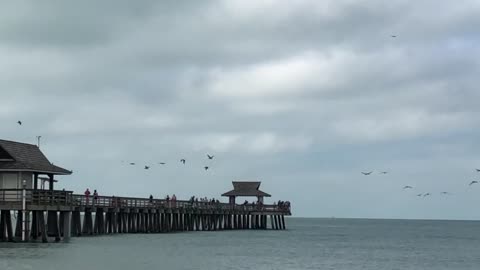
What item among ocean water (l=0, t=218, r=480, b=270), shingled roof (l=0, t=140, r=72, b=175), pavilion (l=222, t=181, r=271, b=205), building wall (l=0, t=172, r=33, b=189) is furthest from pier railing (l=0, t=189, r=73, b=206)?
pavilion (l=222, t=181, r=271, b=205)

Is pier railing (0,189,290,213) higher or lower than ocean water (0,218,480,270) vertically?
higher

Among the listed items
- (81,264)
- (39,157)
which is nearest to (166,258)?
(81,264)

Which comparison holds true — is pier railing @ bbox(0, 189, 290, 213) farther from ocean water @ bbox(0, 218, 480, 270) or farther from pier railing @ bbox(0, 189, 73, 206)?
ocean water @ bbox(0, 218, 480, 270)

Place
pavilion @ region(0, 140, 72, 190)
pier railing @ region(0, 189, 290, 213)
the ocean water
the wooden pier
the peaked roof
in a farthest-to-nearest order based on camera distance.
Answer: the peaked roof, pavilion @ region(0, 140, 72, 190), the wooden pier, pier railing @ region(0, 189, 290, 213), the ocean water

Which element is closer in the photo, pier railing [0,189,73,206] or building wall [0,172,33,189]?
pier railing [0,189,73,206]

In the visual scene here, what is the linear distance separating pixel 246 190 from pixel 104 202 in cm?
3098

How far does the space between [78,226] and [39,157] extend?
6161 millimetres

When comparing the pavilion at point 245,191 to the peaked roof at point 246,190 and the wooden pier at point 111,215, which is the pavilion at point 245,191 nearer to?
the peaked roof at point 246,190

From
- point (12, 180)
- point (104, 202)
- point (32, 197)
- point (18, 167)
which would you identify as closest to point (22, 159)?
point (18, 167)

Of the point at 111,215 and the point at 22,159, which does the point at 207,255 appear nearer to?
the point at 22,159

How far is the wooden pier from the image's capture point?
45969mm

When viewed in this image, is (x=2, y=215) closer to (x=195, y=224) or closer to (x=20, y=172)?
(x=20, y=172)

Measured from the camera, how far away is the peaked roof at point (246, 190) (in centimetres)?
8612

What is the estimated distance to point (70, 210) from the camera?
157ft
